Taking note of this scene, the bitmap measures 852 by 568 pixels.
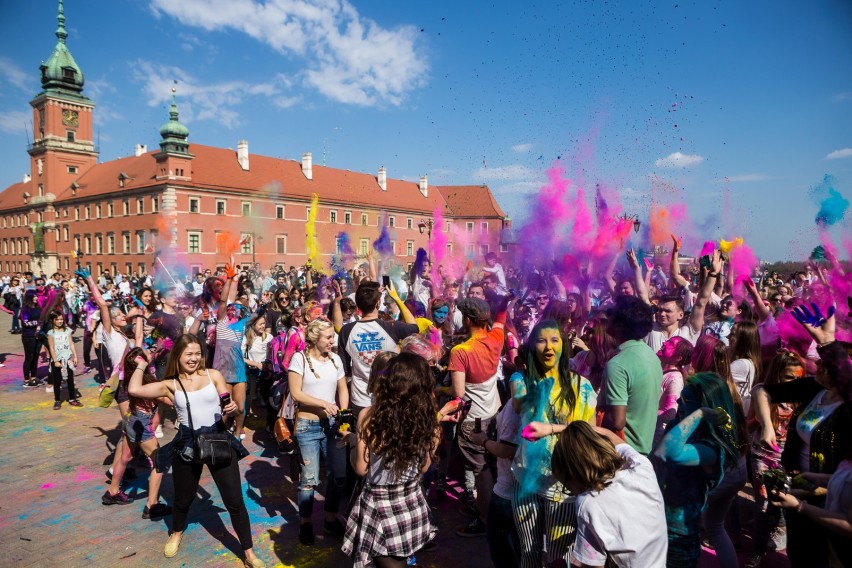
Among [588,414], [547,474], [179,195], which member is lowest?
[547,474]

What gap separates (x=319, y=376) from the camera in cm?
412

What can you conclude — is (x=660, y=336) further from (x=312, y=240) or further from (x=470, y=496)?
(x=312, y=240)

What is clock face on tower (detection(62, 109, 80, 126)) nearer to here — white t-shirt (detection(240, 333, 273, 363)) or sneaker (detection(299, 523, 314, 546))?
white t-shirt (detection(240, 333, 273, 363))

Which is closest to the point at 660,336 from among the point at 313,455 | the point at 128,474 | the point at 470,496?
the point at 470,496

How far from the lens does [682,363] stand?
12.8 ft

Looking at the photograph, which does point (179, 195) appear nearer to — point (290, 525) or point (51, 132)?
point (51, 132)

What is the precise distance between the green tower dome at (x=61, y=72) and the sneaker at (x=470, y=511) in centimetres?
8334

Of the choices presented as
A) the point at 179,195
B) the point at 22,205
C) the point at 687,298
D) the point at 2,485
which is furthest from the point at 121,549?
the point at 22,205

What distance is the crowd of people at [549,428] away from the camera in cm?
237

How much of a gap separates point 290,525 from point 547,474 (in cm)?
289

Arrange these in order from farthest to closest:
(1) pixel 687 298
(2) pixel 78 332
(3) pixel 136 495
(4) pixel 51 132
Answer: (4) pixel 51 132
(2) pixel 78 332
(1) pixel 687 298
(3) pixel 136 495

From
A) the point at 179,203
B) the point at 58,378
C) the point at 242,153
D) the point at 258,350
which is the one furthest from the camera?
the point at 242,153

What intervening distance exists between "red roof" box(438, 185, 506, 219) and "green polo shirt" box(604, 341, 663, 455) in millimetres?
67849

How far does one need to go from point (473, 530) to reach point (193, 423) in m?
2.51
